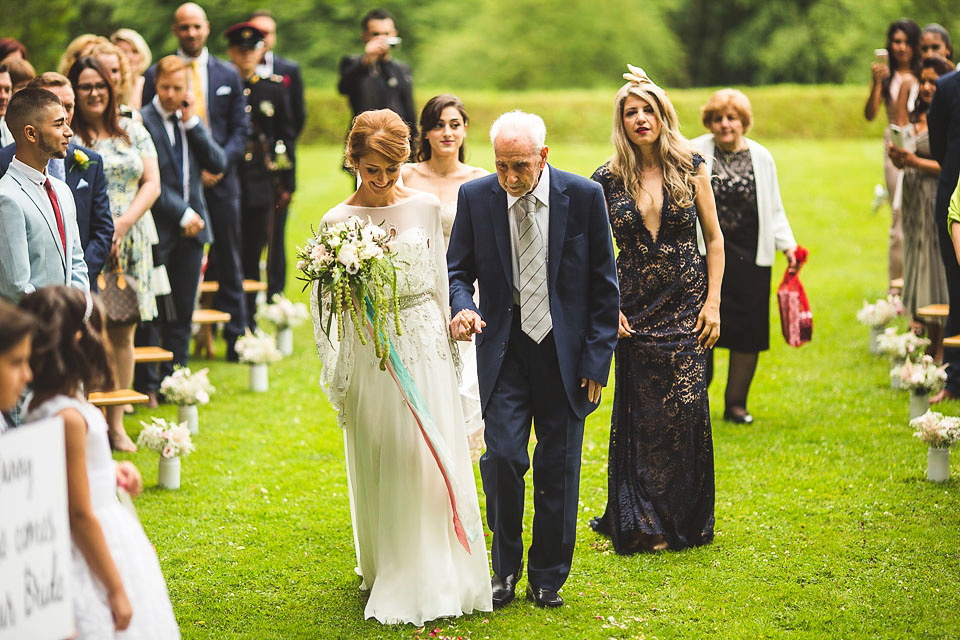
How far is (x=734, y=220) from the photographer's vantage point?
8.86 m

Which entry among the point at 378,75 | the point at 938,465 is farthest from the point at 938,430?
the point at 378,75

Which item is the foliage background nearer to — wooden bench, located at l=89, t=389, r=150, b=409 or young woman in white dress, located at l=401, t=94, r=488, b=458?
young woman in white dress, located at l=401, t=94, r=488, b=458

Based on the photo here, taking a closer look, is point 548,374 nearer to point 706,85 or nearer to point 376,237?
point 376,237

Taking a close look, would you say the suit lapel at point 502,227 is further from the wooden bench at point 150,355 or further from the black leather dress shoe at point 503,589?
the wooden bench at point 150,355

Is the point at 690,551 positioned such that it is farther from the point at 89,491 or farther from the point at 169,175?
the point at 169,175

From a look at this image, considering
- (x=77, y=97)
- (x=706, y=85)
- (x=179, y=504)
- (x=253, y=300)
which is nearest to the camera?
(x=179, y=504)

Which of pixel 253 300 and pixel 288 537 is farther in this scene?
pixel 253 300

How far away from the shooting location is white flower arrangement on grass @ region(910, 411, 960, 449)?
7.68 metres

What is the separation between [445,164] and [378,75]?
15.2ft

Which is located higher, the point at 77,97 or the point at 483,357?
the point at 77,97

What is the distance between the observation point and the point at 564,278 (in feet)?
19.6

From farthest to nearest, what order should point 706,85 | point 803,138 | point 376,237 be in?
point 706,85
point 803,138
point 376,237

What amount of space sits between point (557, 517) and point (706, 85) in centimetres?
4677

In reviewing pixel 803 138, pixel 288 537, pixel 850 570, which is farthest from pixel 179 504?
pixel 803 138
